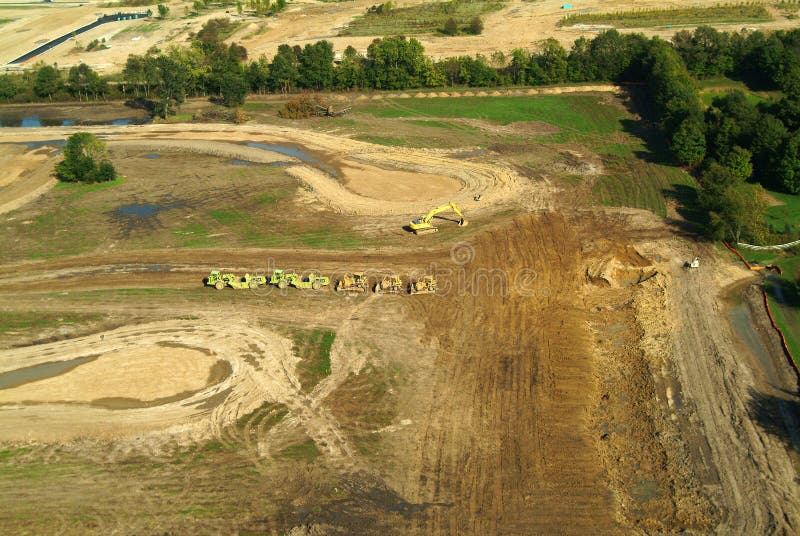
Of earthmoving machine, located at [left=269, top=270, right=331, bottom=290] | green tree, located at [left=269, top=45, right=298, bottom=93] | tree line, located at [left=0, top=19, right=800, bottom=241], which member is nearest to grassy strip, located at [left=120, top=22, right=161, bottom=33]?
tree line, located at [left=0, top=19, right=800, bottom=241]

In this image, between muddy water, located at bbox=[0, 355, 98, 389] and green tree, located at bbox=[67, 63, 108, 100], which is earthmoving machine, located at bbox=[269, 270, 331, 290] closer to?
muddy water, located at bbox=[0, 355, 98, 389]

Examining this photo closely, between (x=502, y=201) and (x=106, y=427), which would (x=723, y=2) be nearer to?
(x=502, y=201)

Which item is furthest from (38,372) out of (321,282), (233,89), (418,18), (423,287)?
(418,18)

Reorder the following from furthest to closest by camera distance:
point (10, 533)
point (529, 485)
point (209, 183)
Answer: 1. point (209, 183)
2. point (529, 485)
3. point (10, 533)

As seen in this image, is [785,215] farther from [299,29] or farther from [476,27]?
[299,29]

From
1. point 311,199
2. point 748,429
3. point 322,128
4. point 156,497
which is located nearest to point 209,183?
point 311,199

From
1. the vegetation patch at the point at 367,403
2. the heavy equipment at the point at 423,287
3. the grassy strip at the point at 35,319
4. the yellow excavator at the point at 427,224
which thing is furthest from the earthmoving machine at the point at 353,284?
Answer: the grassy strip at the point at 35,319
